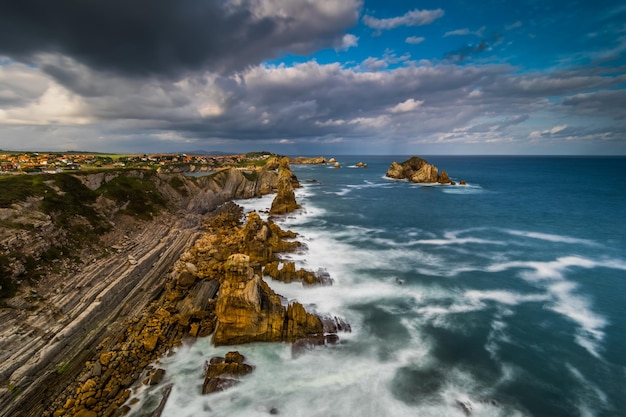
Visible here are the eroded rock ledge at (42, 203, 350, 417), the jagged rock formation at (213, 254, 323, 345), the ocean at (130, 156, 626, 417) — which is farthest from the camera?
the jagged rock formation at (213, 254, 323, 345)

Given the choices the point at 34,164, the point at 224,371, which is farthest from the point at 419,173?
the point at 34,164

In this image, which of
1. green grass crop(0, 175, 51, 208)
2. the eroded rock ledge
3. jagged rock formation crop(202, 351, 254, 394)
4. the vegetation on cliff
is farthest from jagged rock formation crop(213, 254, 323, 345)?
green grass crop(0, 175, 51, 208)

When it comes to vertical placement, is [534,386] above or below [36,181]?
below

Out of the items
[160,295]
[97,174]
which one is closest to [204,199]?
[97,174]

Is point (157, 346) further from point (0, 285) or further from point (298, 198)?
point (298, 198)

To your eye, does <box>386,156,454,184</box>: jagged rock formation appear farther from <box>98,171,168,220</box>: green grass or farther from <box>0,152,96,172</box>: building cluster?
<box>0,152,96,172</box>: building cluster

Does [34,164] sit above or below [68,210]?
above

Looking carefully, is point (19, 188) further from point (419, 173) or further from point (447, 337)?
point (419, 173)
